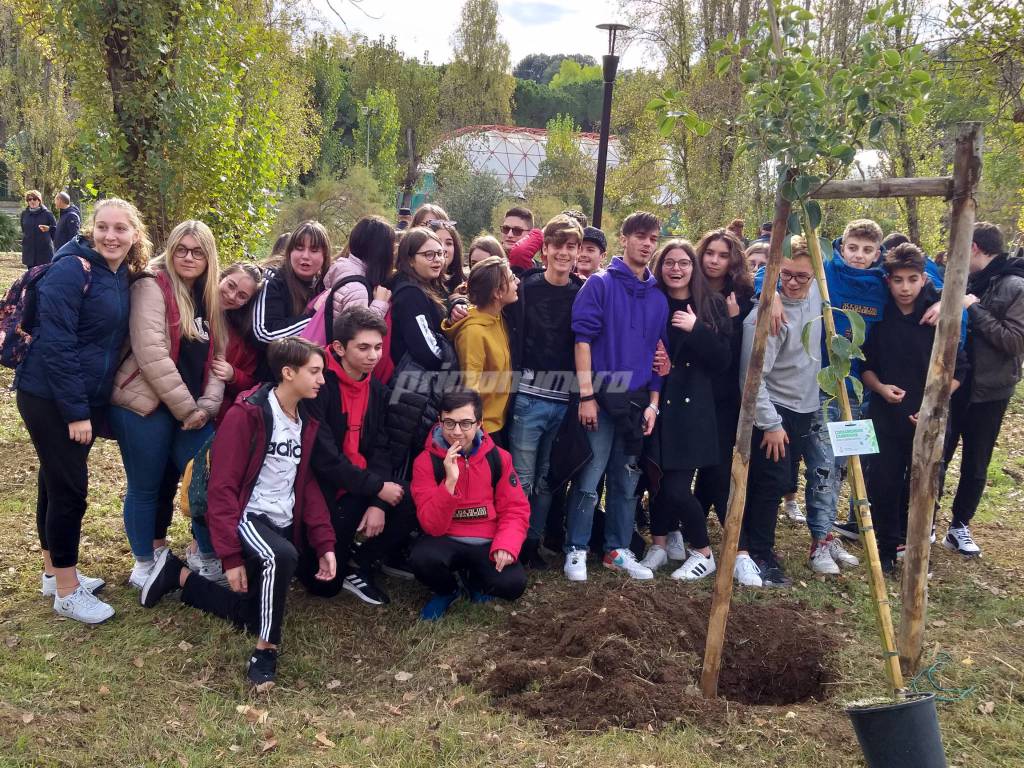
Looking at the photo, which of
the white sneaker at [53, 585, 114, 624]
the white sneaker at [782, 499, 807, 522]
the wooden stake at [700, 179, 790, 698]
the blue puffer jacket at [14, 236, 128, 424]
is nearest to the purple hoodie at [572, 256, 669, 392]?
the wooden stake at [700, 179, 790, 698]

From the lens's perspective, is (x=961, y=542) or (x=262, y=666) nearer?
(x=262, y=666)

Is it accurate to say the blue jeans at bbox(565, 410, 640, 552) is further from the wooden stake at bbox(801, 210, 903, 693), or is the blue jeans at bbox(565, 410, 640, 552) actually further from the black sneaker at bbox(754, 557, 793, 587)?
the wooden stake at bbox(801, 210, 903, 693)

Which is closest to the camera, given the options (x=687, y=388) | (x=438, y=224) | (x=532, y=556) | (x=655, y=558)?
(x=687, y=388)

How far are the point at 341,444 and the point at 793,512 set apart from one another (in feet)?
12.5

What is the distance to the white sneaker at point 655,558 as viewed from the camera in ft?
17.4

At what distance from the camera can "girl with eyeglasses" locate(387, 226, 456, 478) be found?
15.5 feet

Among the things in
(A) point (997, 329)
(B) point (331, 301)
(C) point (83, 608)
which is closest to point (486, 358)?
(B) point (331, 301)

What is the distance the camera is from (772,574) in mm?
5203

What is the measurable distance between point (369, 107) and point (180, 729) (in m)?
37.2

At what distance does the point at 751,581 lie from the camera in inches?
201

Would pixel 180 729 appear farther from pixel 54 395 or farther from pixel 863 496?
pixel 863 496

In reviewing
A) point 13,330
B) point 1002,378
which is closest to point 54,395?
point 13,330

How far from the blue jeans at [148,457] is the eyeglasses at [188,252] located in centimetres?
84

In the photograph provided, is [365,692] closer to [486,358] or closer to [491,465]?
[491,465]
